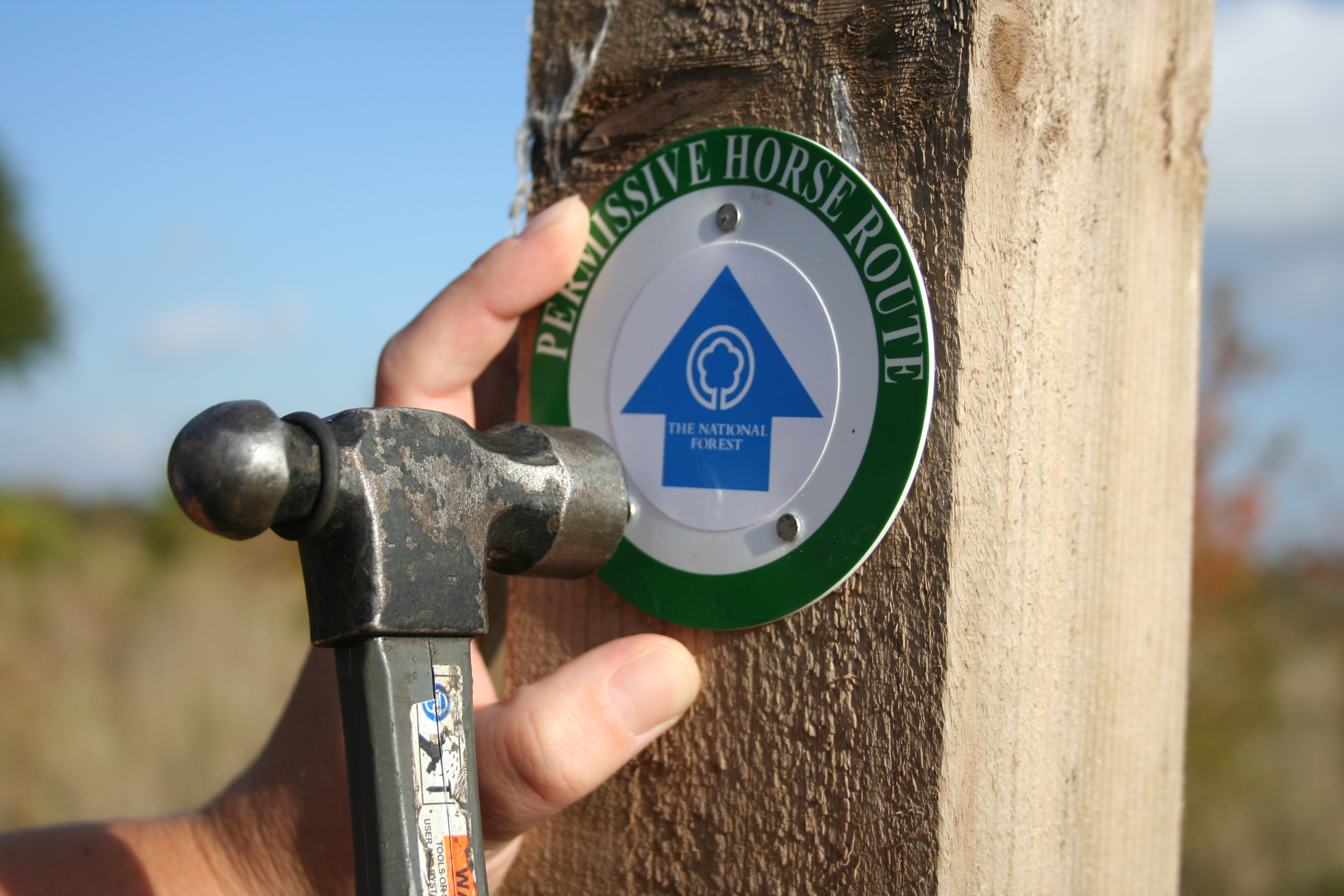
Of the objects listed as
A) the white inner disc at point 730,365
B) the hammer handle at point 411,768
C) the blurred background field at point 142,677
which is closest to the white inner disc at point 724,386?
the white inner disc at point 730,365

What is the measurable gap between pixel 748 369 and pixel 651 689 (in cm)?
31

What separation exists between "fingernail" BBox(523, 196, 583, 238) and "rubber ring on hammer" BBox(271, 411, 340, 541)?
379mm

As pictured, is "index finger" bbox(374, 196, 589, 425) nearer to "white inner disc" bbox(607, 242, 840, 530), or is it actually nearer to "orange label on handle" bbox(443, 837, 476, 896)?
"white inner disc" bbox(607, 242, 840, 530)

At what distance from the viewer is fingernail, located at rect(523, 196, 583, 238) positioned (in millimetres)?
1029

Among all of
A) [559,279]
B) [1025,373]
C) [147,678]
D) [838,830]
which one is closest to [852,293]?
[1025,373]

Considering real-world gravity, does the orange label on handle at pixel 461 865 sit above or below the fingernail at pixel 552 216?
below

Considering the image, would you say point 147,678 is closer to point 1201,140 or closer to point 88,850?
point 88,850

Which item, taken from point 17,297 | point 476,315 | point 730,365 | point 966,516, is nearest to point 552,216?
point 476,315

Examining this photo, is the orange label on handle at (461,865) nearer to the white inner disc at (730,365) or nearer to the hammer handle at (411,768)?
the hammer handle at (411,768)

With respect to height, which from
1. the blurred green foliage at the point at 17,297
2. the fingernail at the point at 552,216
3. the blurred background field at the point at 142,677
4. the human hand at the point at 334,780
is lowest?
the blurred background field at the point at 142,677

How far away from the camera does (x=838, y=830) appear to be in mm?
830

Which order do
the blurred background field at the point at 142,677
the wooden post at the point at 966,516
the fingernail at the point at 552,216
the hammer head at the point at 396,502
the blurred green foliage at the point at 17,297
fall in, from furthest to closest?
1. the blurred green foliage at the point at 17,297
2. the blurred background field at the point at 142,677
3. the fingernail at the point at 552,216
4. the wooden post at the point at 966,516
5. the hammer head at the point at 396,502

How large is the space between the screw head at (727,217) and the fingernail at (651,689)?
411 millimetres

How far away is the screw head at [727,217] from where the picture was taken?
3.05ft
